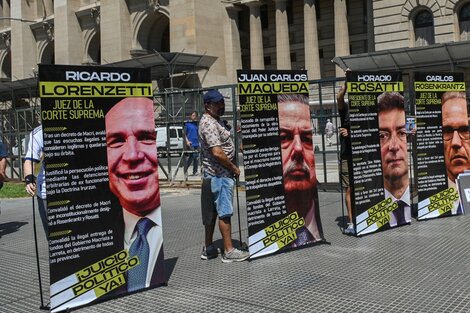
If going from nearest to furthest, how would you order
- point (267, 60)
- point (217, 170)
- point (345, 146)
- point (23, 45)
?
1. point (217, 170)
2. point (345, 146)
3. point (267, 60)
4. point (23, 45)

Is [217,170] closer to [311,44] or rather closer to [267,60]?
[311,44]

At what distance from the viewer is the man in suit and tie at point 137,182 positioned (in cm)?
555

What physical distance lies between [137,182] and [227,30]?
45.6 metres

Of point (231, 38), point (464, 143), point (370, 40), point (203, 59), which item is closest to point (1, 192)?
point (464, 143)

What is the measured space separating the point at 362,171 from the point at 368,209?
579 millimetres

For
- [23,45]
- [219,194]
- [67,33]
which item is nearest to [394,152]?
[219,194]

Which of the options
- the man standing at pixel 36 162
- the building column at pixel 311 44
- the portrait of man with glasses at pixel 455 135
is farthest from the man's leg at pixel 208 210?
the building column at pixel 311 44

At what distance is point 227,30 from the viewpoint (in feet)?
163

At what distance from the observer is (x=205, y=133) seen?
6.57m

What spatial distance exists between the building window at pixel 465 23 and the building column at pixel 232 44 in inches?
796

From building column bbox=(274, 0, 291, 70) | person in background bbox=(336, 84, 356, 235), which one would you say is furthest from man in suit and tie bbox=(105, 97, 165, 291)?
building column bbox=(274, 0, 291, 70)

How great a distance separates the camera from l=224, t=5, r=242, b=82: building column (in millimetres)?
48906

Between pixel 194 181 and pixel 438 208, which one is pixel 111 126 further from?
pixel 194 181

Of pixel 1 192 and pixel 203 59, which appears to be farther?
pixel 203 59
